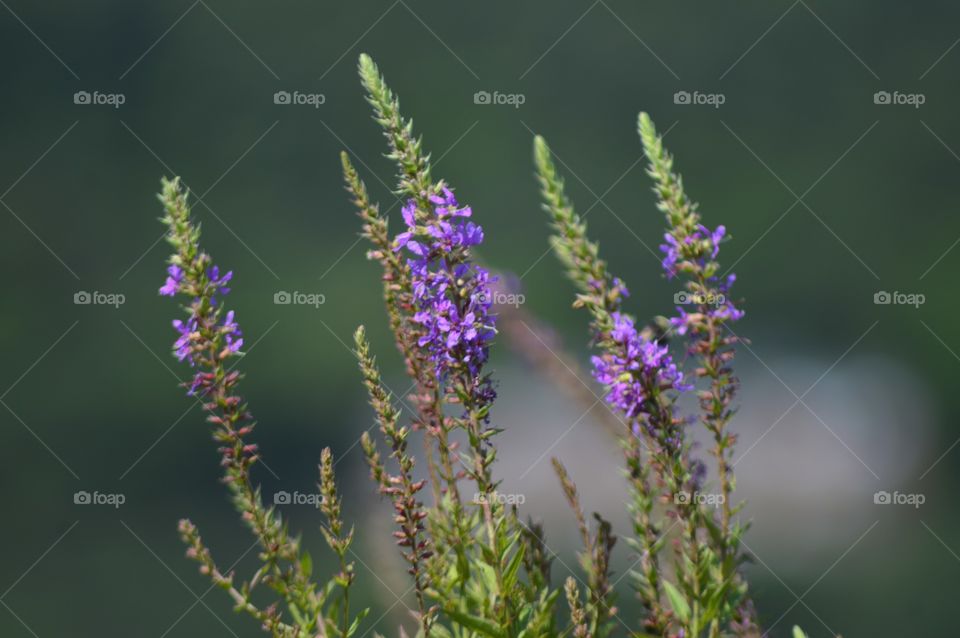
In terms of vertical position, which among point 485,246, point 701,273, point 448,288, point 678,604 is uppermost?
point 485,246

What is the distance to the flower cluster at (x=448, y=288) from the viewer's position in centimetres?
358

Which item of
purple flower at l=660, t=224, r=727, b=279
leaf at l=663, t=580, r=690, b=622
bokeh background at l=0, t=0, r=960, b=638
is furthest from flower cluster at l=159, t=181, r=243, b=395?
bokeh background at l=0, t=0, r=960, b=638

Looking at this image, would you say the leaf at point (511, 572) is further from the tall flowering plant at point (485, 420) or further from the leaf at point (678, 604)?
the leaf at point (678, 604)

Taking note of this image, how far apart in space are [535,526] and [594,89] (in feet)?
265

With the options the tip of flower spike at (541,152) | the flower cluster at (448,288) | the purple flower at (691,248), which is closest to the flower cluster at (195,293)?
the flower cluster at (448,288)

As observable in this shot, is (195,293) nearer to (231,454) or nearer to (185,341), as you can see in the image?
(185,341)

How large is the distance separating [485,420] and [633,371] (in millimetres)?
481

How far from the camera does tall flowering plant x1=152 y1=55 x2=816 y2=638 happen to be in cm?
341

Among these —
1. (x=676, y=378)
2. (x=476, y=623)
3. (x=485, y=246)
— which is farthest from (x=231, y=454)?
(x=485, y=246)

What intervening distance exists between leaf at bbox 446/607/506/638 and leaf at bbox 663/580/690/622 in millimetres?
443

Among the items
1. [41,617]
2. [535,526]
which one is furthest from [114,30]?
[535,526]

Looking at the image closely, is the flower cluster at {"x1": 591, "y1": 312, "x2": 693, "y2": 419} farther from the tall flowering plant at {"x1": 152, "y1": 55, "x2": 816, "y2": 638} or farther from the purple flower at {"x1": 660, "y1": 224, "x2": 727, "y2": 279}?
the purple flower at {"x1": 660, "y1": 224, "x2": 727, "y2": 279}

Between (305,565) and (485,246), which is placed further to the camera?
(485,246)

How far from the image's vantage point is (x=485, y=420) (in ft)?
12.1
